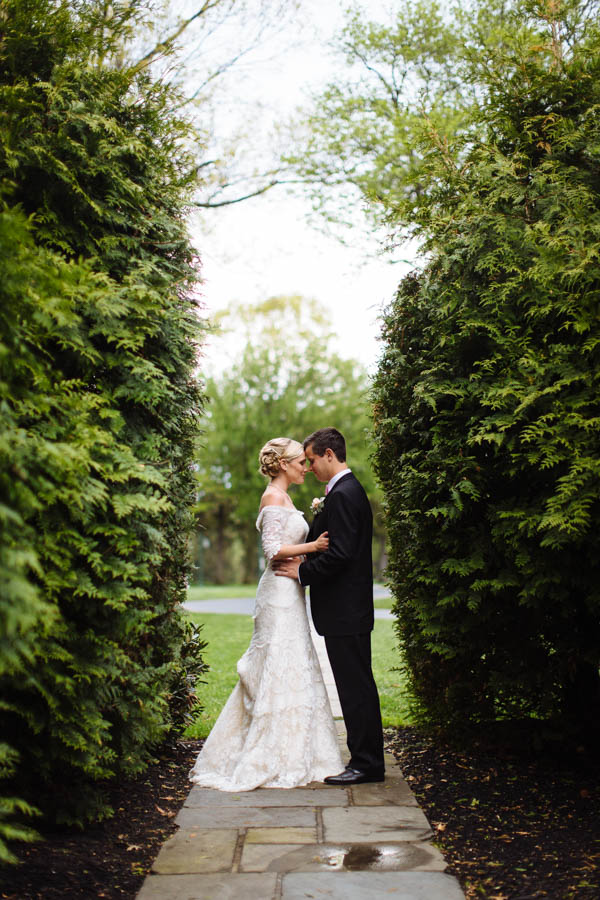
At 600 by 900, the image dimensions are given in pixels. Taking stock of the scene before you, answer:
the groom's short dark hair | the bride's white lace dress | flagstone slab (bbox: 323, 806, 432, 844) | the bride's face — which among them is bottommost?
flagstone slab (bbox: 323, 806, 432, 844)

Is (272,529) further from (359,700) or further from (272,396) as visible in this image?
(272,396)

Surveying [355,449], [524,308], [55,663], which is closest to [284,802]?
[55,663]

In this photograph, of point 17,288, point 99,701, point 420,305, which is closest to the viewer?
point 17,288

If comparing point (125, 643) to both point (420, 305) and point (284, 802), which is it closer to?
point (284, 802)

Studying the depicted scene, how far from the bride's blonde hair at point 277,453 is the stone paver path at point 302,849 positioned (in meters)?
2.31

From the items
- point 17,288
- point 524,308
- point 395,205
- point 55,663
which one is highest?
point 395,205

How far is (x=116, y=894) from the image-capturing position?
355 cm

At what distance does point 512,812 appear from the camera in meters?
4.69

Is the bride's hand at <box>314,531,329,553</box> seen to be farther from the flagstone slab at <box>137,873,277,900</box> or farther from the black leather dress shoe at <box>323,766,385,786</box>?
the flagstone slab at <box>137,873,277,900</box>

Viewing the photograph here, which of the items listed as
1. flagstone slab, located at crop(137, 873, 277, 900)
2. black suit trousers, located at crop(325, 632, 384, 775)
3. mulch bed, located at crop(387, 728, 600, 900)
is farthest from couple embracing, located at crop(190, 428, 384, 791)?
flagstone slab, located at crop(137, 873, 277, 900)

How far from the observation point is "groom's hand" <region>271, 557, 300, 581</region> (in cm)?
574

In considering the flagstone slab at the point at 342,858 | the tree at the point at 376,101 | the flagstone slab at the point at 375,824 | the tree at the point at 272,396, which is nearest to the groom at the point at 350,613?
the flagstone slab at the point at 375,824

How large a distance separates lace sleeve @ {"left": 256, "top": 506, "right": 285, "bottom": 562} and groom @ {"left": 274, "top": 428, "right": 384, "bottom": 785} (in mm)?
288

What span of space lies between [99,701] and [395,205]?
426 centimetres
